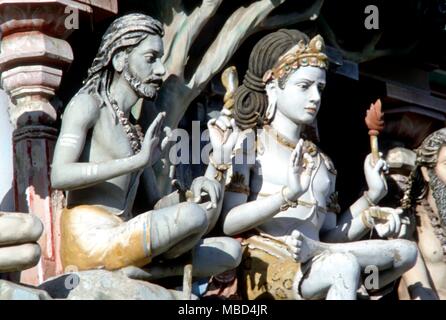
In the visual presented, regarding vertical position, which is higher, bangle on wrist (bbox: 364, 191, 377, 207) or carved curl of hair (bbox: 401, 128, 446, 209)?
carved curl of hair (bbox: 401, 128, 446, 209)

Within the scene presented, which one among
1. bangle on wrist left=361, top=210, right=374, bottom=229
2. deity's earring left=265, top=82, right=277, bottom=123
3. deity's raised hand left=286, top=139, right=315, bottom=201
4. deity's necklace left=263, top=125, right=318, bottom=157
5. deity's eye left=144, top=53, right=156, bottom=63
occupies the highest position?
deity's eye left=144, top=53, right=156, bottom=63

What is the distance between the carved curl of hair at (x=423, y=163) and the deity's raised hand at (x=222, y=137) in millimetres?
1367

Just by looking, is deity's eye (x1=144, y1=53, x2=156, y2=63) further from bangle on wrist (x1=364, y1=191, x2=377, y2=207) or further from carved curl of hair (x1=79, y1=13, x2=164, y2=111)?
bangle on wrist (x1=364, y1=191, x2=377, y2=207)

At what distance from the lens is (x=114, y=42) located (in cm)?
967

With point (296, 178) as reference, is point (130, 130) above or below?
above

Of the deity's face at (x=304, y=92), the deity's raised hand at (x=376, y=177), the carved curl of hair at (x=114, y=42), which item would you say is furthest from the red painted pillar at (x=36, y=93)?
the deity's raised hand at (x=376, y=177)

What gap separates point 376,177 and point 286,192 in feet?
2.24

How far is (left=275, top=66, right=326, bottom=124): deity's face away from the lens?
10.1 meters

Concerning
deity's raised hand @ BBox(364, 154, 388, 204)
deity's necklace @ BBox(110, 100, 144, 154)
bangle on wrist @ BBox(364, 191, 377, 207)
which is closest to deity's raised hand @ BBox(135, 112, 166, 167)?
deity's necklace @ BBox(110, 100, 144, 154)

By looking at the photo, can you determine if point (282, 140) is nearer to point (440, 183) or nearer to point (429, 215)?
point (440, 183)

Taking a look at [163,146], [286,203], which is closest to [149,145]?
[163,146]

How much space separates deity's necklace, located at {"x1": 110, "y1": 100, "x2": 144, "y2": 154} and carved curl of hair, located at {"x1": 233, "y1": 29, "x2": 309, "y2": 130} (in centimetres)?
62

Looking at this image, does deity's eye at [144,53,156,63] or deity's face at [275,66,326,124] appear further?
deity's face at [275,66,326,124]

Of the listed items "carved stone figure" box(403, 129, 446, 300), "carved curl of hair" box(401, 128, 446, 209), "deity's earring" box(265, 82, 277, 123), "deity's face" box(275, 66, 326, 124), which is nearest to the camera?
"deity's face" box(275, 66, 326, 124)
